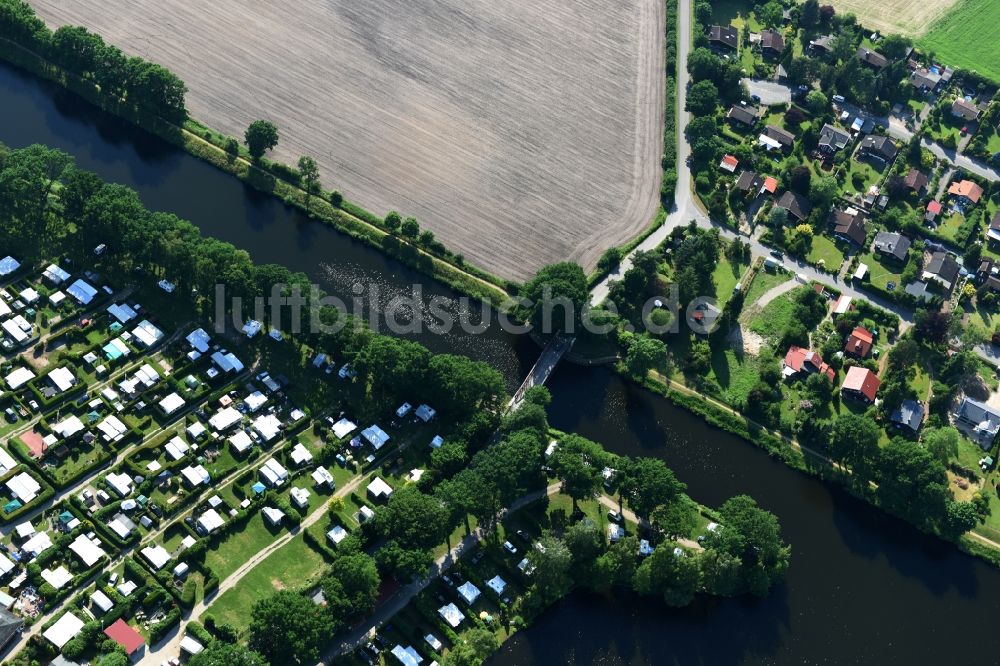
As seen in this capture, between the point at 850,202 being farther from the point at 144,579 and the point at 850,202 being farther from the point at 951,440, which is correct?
the point at 144,579

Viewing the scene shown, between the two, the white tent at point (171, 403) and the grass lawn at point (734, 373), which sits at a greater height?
the grass lawn at point (734, 373)

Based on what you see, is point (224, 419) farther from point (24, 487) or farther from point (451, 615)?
point (451, 615)

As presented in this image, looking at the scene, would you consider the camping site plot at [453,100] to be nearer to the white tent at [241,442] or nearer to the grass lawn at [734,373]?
the grass lawn at [734,373]

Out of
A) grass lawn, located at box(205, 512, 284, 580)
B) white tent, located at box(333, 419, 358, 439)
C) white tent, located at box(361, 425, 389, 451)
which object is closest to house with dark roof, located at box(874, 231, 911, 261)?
white tent, located at box(361, 425, 389, 451)

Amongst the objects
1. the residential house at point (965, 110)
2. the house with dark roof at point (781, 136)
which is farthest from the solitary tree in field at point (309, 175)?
the residential house at point (965, 110)

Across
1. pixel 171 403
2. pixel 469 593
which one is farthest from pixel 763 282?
pixel 171 403

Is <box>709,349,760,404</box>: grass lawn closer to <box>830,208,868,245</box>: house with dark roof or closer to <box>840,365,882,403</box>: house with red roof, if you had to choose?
<box>840,365,882,403</box>: house with red roof
